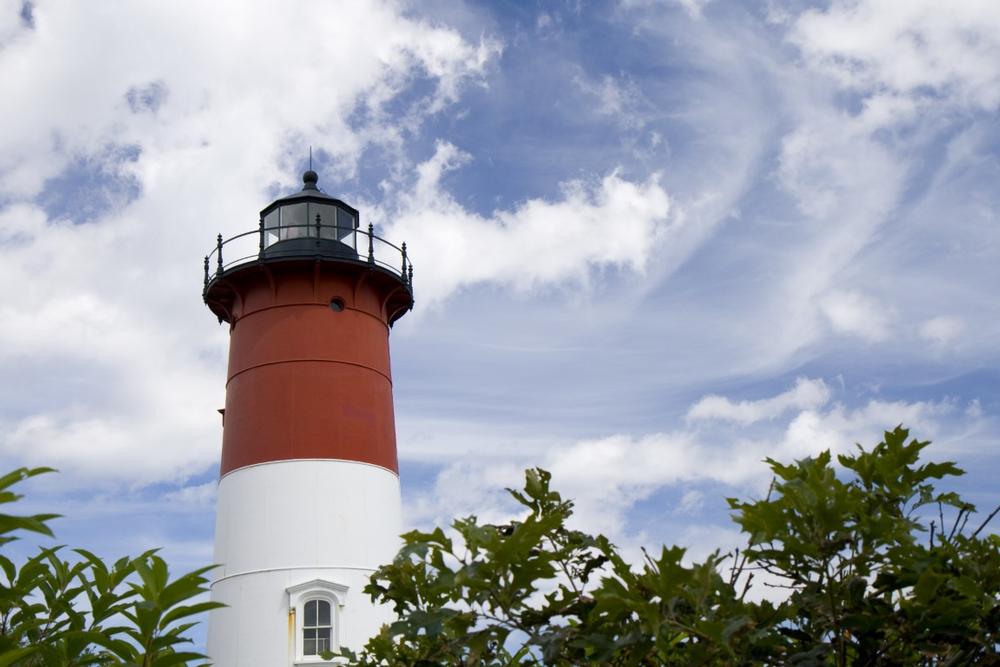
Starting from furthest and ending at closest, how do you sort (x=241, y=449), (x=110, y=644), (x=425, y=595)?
(x=241, y=449), (x=425, y=595), (x=110, y=644)

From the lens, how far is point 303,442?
58.5 feet

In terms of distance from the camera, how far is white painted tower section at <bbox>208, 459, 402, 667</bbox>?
17.0 meters

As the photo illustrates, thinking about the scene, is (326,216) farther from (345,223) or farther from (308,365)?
(308,365)

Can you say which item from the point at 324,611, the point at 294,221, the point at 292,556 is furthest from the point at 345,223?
the point at 324,611

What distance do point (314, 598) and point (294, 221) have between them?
8005mm

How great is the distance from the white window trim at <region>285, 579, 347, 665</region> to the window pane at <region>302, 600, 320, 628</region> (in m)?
0.07

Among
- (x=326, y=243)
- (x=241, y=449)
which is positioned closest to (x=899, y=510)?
(x=241, y=449)

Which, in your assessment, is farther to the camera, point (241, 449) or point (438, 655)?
point (241, 449)

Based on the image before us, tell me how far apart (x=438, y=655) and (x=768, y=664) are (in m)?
1.31

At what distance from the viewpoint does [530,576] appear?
12.2 ft

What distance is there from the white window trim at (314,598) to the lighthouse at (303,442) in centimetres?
2

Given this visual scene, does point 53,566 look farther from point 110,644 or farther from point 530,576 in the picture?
point 530,576

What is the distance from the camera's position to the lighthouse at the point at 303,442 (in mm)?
17078

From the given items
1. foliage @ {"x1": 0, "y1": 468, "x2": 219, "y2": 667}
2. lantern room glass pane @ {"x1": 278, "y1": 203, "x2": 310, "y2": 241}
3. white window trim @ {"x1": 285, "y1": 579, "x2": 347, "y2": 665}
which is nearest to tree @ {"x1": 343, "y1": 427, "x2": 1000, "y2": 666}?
foliage @ {"x1": 0, "y1": 468, "x2": 219, "y2": 667}
